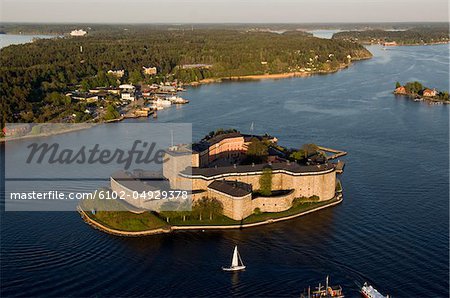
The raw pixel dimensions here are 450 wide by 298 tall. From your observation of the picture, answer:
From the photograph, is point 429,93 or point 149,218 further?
point 429,93

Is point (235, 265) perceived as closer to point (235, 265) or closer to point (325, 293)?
point (235, 265)

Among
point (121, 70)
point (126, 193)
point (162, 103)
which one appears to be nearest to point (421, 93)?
point (162, 103)

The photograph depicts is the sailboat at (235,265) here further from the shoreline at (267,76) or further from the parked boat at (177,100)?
the shoreline at (267,76)

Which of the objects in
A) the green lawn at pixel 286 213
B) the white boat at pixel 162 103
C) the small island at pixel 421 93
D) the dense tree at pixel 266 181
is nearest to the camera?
the green lawn at pixel 286 213

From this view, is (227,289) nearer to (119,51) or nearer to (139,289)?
(139,289)

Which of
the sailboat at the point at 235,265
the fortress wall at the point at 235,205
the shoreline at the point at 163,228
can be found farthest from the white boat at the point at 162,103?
the sailboat at the point at 235,265

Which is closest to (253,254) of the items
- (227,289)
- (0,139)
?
(227,289)

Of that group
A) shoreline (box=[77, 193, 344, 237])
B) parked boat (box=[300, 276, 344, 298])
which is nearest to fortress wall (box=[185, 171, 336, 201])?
shoreline (box=[77, 193, 344, 237])
